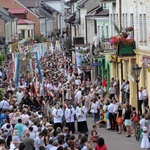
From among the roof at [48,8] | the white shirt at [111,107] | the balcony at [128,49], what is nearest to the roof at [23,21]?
the roof at [48,8]

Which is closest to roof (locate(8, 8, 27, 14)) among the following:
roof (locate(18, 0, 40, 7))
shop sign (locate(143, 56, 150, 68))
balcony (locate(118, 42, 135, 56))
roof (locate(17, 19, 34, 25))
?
roof (locate(17, 19, 34, 25))

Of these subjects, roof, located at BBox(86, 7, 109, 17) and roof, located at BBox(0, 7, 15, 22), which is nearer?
roof, located at BBox(86, 7, 109, 17)

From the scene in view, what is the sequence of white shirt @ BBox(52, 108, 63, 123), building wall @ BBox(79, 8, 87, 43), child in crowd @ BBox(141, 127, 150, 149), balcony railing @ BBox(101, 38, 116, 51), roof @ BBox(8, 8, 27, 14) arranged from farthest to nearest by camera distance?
roof @ BBox(8, 8, 27, 14), building wall @ BBox(79, 8, 87, 43), balcony railing @ BBox(101, 38, 116, 51), white shirt @ BBox(52, 108, 63, 123), child in crowd @ BBox(141, 127, 150, 149)

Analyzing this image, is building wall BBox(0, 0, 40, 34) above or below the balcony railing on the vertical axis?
above

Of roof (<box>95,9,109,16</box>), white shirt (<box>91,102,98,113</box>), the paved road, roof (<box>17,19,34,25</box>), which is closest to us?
the paved road

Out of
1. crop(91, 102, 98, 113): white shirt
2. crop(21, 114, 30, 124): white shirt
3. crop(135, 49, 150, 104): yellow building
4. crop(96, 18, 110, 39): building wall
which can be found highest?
crop(96, 18, 110, 39): building wall

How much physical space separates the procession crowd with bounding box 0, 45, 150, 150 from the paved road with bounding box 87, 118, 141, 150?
1.40 feet

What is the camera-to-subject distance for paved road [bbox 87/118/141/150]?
1257 inches

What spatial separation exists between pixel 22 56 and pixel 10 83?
490 cm

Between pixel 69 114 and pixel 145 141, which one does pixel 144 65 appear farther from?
pixel 145 141

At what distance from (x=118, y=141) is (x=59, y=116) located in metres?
2.92

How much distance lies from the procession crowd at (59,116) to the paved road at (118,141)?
43 centimetres

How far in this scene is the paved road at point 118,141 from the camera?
31931mm

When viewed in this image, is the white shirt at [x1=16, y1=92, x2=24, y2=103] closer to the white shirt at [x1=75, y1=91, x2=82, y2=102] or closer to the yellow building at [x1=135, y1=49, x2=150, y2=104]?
the white shirt at [x1=75, y1=91, x2=82, y2=102]
